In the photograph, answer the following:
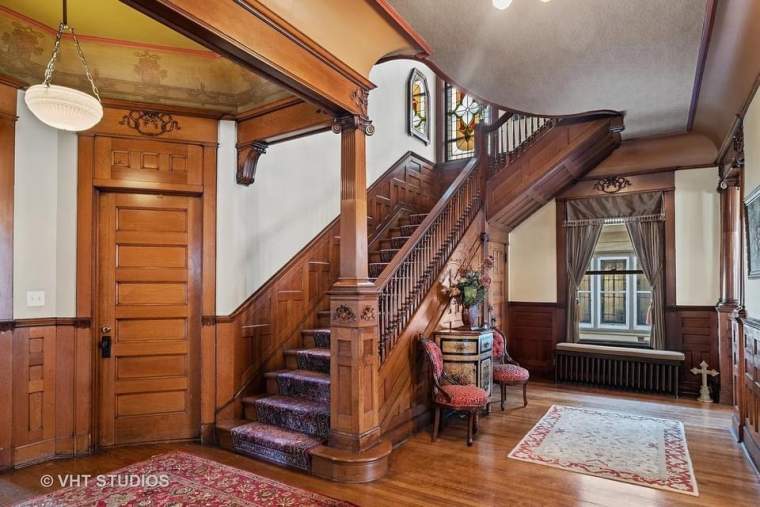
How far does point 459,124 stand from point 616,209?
2.94m

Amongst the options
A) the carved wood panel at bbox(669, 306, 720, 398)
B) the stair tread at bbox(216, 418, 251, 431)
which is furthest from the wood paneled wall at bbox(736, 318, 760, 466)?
the stair tread at bbox(216, 418, 251, 431)

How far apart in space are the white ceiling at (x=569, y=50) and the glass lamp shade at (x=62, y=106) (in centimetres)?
211

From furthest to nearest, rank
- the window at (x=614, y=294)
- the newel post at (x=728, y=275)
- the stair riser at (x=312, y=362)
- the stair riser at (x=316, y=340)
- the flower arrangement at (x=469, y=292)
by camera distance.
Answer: the window at (x=614, y=294) → the newel post at (x=728, y=275) → the flower arrangement at (x=469, y=292) → the stair riser at (x=316, y=340) → the stair riser at (x=312, y=362)

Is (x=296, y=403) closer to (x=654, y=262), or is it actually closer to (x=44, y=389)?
(x=44, y=389)

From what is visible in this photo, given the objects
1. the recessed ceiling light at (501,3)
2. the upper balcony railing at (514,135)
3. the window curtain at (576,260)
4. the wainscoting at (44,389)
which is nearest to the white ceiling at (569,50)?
the recessed ceiling light at (501,3)

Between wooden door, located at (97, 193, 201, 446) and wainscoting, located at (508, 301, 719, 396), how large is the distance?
4.80 metres

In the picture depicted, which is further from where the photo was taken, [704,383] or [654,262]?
[654,262]

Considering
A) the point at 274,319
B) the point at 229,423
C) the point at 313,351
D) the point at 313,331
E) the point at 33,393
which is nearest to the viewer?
the point at 33,393

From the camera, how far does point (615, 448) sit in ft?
12.5

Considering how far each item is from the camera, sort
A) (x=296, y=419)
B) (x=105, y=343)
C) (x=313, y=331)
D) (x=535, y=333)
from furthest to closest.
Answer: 1. (x=535, y=333)
2. (x=313, y=331)
3. (x=105, y=343)
4. (x=296, y=419)

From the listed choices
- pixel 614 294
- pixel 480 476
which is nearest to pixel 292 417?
pixel 480 476

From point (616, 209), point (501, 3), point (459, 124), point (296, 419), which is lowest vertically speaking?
point (296, 419)

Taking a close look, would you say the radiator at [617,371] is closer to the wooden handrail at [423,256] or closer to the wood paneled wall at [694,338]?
the wood paneled wall at [694,338]

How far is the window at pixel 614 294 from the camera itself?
652 centimetres
